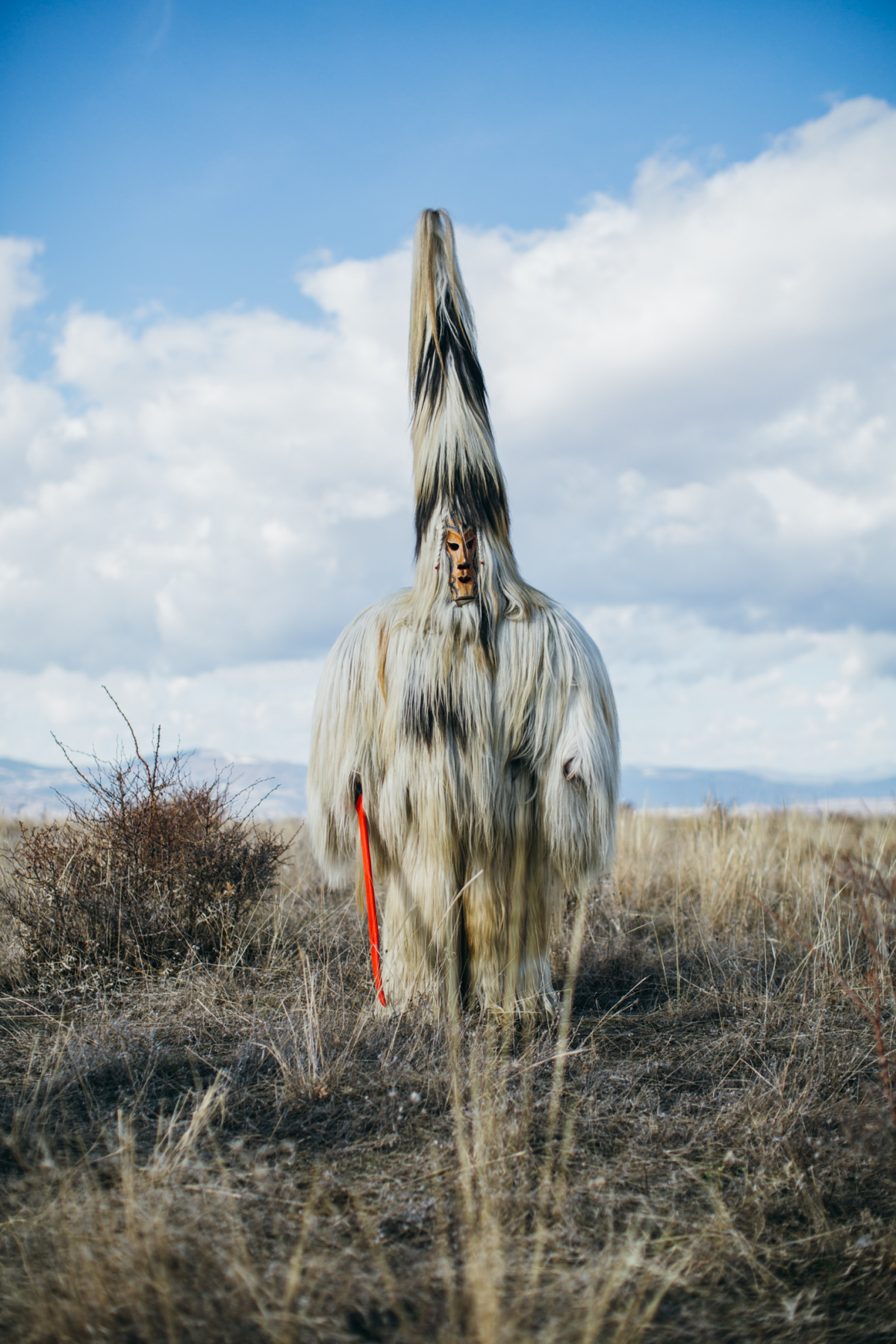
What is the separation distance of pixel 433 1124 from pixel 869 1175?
4.30 feet

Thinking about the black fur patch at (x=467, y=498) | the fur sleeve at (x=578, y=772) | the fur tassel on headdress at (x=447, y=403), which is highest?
the fur tassel on headdress at (x=447, y=403)

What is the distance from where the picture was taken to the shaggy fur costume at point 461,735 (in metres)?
3.45

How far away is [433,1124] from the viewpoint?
8.97ft

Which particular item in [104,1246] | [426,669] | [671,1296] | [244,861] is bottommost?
[671,1296]

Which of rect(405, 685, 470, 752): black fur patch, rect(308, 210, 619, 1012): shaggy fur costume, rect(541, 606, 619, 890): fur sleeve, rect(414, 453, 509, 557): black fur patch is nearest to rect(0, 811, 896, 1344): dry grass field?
rect(308, 210, 619, 1012): shaggy fur costume

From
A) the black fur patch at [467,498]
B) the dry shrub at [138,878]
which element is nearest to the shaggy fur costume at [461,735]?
the black fur patch at [467,498]

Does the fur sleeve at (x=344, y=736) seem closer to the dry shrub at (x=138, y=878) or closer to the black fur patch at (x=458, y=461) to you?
the black fur patch at (x=458, y=461)

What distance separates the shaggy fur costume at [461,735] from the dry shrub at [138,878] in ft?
3.91

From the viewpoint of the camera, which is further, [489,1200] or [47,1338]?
[489,1200]

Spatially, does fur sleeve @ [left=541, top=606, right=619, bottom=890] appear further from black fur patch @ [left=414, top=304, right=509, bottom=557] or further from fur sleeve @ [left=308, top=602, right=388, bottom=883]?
fur sleeve @ [left=308, top=602, right=388, bottom=883]

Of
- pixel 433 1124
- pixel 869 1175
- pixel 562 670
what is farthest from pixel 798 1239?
pixel 562 670

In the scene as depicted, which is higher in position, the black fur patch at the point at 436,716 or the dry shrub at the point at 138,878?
the black fur patch at the point at 436,716

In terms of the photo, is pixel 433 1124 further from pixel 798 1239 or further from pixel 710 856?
pixel 710 856

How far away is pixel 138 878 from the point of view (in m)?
4.43
